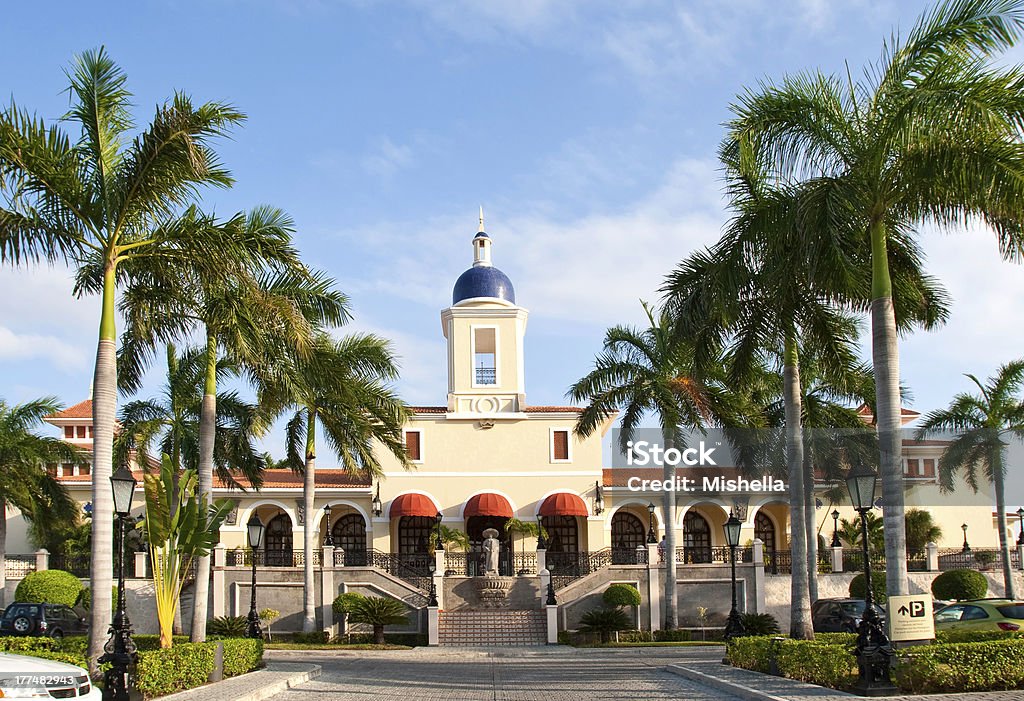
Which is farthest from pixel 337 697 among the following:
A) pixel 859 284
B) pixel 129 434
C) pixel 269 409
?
pixel 129 434

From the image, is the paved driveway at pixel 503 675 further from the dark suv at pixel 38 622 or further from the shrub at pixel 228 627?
the dark suv at pixel 38 622

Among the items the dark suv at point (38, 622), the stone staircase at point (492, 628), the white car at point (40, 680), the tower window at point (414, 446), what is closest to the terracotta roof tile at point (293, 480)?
the tower window at point (414, 446)

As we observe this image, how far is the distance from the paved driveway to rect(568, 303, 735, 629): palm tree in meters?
5.63

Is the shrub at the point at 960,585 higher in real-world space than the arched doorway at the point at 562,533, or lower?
lower

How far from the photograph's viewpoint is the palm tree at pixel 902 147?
14.4 m

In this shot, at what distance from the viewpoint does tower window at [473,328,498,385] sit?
43.9 meters

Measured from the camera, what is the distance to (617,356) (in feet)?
102

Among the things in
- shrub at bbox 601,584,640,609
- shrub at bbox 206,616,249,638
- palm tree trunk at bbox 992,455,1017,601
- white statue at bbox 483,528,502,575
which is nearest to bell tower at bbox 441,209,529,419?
white statue at bbox 483,528,502,575

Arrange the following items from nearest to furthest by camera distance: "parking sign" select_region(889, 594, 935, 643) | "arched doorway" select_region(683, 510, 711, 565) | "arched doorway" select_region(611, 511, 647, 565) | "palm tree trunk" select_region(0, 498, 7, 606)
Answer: "parking sign" select_region(889, 594, 935, 643) → "palm tree trunk" select_region(0, 498, 7, 606) → "arched doorway" select_region(611, 511, 647, 565) → "arched doorway" select_region(683, 510, 711, 565)

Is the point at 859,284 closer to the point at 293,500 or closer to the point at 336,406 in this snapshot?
the point at 336,406

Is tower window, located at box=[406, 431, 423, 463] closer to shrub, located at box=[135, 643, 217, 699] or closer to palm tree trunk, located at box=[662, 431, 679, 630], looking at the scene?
palm tree trunk, located at box=[662, 431, 679, 630]

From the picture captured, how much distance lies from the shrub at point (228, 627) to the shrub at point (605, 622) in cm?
1008

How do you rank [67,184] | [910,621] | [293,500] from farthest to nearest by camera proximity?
[293,500] < [67,184] < [910,621]

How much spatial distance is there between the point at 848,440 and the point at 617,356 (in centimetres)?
876
